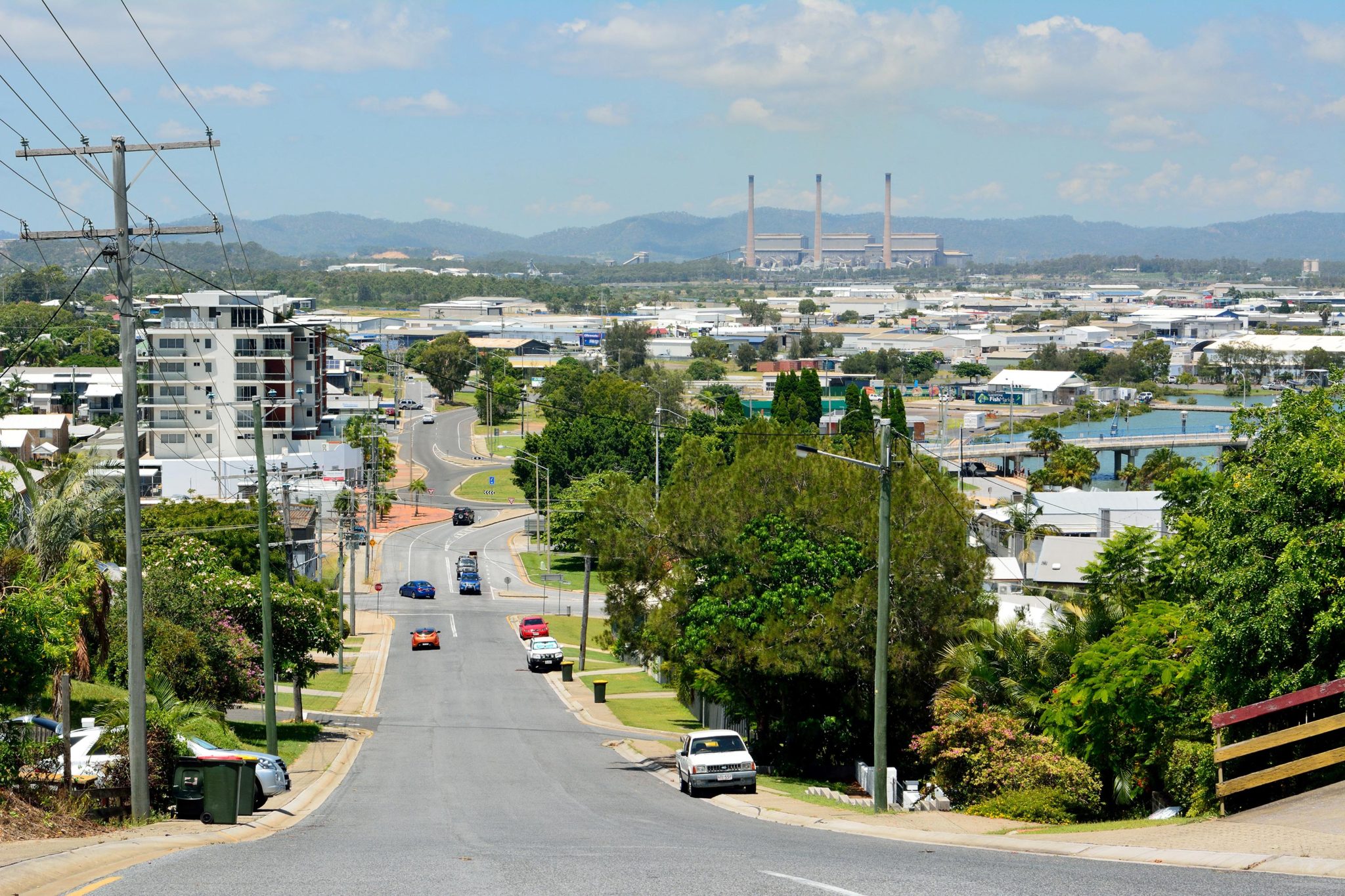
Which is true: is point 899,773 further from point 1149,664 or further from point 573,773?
point 1149,664

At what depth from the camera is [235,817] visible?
22875 millimetres

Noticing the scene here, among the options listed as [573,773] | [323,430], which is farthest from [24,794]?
[323,430]

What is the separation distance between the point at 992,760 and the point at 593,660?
Answer: 38.6 m

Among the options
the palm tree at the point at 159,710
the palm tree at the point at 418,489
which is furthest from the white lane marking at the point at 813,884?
the palm tree at the point at 418,489

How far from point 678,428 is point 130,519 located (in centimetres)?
9375

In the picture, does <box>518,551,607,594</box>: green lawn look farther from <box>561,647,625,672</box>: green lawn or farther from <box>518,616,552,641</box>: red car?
<box>561,647,625,672</box>: green lawn

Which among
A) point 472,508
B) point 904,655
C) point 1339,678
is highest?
point 1339,678

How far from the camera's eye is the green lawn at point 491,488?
405 ft

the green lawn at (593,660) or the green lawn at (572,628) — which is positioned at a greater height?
the green lawn at (593,660)

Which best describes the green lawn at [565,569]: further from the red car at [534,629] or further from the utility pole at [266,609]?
the utility pole at [266,609]

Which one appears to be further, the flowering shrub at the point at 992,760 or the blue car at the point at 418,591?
the blue car at the point at 418,591

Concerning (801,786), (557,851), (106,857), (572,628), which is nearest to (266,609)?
(801,786)

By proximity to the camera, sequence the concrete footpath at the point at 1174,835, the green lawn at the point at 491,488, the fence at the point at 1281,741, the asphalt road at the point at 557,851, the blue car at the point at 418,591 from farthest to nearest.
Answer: the green lawn at the point at 491,488 < the blue car at the point at 418,591 < the fence at the point at 1281,741 < the concrete footpath at the point at 1174,835 < the asphalt road at the point at 557,851

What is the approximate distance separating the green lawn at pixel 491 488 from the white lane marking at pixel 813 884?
105 m
